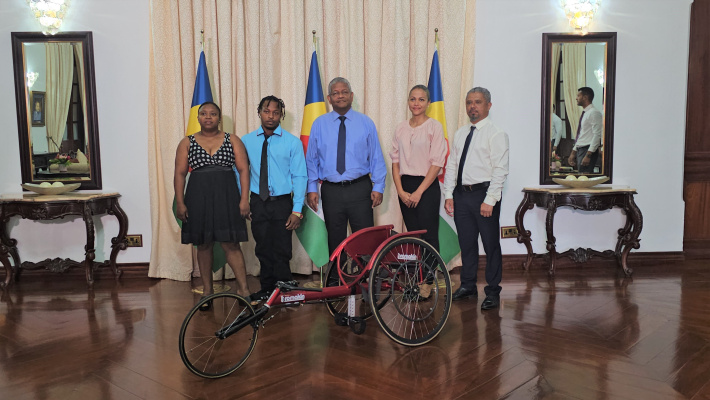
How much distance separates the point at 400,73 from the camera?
4.48 m

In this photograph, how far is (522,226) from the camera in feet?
15.2

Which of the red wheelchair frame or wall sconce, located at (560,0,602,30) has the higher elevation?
wall sconce, located at (560,0,602,30)

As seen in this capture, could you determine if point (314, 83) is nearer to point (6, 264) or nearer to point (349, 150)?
point (349, 150)

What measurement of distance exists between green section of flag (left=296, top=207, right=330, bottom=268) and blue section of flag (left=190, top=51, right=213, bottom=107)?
1.24 meters

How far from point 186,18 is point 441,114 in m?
2.31

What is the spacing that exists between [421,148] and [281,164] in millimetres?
993

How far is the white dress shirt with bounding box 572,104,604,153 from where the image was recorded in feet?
15.4

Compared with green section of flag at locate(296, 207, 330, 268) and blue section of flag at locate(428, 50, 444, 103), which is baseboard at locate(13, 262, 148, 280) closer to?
green section of flag at locate(296, 207, 330, 268)

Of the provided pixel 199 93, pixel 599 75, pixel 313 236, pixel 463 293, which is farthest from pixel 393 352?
pixel 599 75

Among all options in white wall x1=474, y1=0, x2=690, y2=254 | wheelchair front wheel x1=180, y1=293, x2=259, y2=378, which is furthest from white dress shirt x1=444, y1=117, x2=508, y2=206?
wheelchair front wheel x1=180, y1=293, x2=259, y2=378

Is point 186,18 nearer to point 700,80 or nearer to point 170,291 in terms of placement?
point 170,291

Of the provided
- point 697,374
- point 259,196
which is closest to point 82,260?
point 259,196

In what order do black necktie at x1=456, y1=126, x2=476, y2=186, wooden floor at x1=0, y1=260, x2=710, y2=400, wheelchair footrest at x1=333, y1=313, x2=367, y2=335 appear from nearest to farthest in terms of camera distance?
wooden floor at x1=0, y1=260, x2=710, y2=400
wheelchair footrest at x1=333, y1=313, x2=367, y2=335
black necktie at x1=456, y1=126, x2=476, y2=186

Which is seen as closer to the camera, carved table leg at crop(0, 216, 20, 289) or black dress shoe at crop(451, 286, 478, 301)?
black dress shoe at crop(451, 286, 478, 301)
